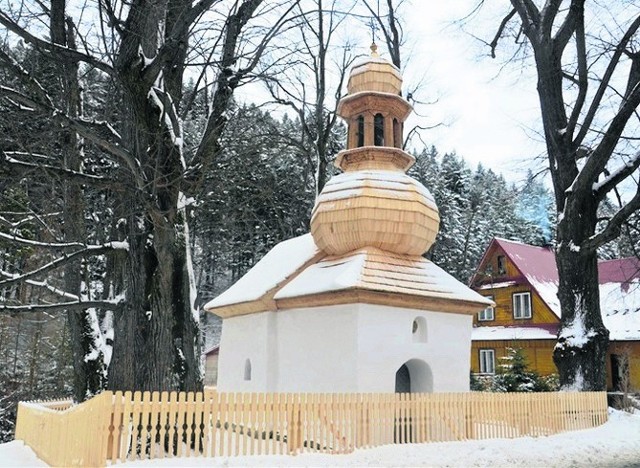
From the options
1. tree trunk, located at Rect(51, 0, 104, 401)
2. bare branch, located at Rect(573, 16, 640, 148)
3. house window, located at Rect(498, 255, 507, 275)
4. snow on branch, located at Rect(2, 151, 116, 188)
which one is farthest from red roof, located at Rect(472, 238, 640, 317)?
snow on branch, located at Rect(2, 151, 116, 188)

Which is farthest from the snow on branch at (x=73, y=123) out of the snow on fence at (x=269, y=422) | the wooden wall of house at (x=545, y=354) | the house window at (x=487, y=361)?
the house window at (x=487, y=361)

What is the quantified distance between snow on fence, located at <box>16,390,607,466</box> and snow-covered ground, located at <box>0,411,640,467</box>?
0.27 meters

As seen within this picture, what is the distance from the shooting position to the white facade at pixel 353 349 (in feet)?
40.7

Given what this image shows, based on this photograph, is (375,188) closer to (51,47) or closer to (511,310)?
(51,47)

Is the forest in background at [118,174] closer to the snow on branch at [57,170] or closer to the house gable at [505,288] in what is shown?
the snow on branch at [57,170]

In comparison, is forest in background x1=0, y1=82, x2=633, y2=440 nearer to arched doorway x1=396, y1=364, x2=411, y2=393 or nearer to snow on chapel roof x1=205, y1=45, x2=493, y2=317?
snow on chapel roof x1=205, y1=45, x2=493, y2=317

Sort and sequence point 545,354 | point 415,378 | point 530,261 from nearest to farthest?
1. point 415,378
2. point 545,354
3. point 530,261

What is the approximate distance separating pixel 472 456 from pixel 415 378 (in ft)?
13.1

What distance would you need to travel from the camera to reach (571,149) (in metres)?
16.6

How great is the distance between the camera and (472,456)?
397 inches

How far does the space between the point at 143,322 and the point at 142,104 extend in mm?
3277

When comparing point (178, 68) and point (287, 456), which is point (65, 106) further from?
point (287, 456)

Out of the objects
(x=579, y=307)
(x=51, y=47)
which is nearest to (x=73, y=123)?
(x=51, y=47)

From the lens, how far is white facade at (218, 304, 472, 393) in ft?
40.7
